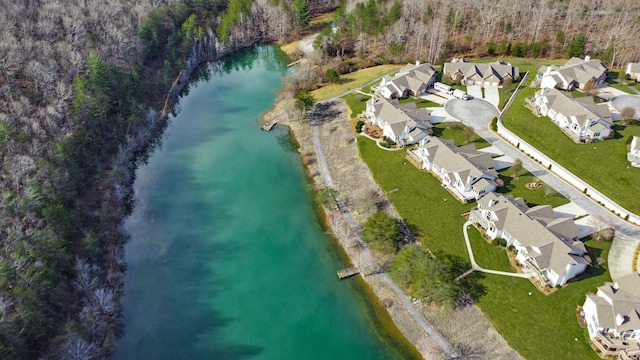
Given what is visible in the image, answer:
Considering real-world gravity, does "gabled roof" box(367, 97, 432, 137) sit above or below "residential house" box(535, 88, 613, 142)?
above

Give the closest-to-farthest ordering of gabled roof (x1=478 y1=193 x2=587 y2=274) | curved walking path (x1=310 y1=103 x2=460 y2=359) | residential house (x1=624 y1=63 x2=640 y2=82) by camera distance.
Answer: curved walking path (x1=310 y1=103 x2=460 y2=359), gabled roof (x1=478 y1=193 x2=587 y2=274), residential house (x1=624 y1=63 x2=640 y2=82)

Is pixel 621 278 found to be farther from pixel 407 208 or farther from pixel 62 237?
pixel 62 237

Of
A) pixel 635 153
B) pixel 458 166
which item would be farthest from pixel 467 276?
pixel 635 153

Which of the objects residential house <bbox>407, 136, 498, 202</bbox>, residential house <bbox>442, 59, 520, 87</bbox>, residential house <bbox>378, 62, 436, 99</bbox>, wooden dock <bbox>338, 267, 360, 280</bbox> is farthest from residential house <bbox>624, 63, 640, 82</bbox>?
wooden dock <bbox>338, 267, 360, 280</bbox>

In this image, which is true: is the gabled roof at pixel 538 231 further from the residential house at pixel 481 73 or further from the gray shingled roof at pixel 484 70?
the gray shingled roof at pixel 484 70

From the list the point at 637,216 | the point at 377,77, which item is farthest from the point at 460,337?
the point at 377,77

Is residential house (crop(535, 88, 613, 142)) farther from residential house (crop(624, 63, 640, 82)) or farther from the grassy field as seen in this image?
the grassy field

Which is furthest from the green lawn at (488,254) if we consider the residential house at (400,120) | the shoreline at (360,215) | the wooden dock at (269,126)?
the wooden dock at (269,126)
